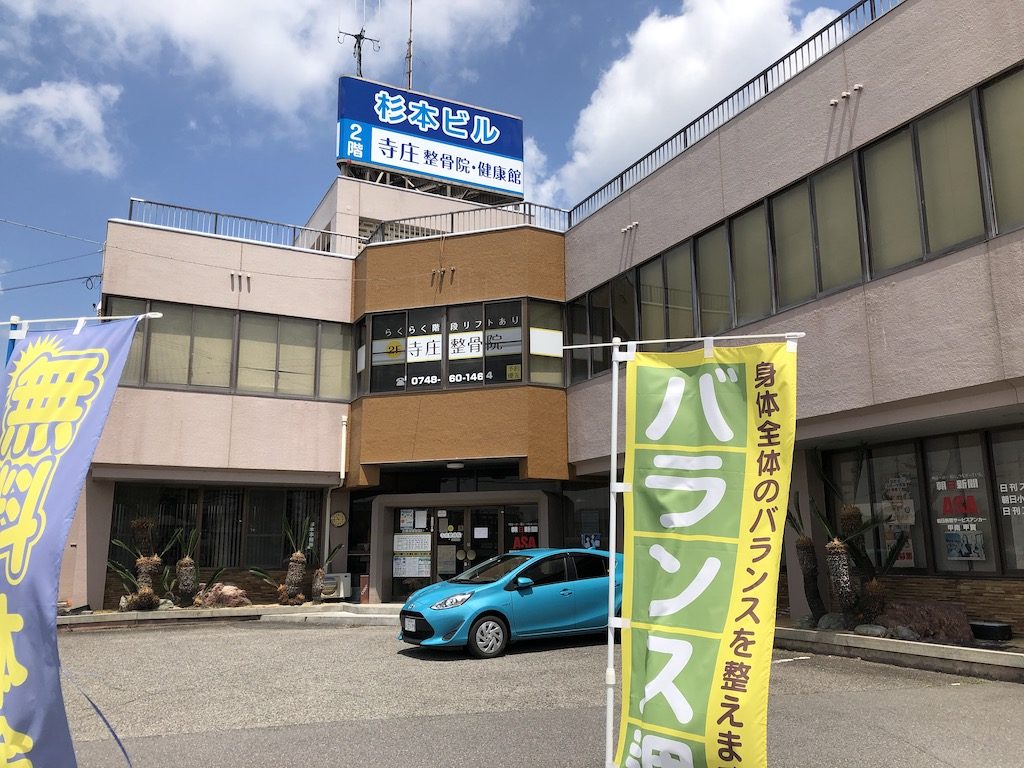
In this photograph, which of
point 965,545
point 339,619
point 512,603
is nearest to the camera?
point 512,603

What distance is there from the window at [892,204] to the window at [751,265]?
2.00 meters

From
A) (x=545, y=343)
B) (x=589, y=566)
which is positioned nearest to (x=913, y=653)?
(x=589, y=566)

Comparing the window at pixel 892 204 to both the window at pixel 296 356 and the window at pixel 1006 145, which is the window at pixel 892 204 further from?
the window at pixel 296 356

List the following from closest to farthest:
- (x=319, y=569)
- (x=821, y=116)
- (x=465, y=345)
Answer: (x=821, y=116)
(x=465, y=345)
(x=319, y=569)

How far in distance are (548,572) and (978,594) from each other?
6.24m

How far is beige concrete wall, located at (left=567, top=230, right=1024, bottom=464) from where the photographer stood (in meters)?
9.63

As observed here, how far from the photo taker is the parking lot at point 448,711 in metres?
6.63

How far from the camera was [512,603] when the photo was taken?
11.9 metres

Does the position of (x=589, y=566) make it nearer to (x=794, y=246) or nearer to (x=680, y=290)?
(x=680, y=290)

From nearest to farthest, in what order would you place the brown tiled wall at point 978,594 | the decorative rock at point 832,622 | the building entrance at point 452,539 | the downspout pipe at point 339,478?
the brown tiled wall at point 978,594
the decorative rock at point 832,622
the downspout pipe at point 339,478
the building entrance at point 452,539

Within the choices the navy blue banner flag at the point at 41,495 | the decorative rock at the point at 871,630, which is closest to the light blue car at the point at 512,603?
the decorative rock at the point at 871,630

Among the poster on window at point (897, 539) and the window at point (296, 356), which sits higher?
the window at point (296, 356)

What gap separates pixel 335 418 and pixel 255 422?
1.84 meters

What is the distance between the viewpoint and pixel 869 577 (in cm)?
1270
